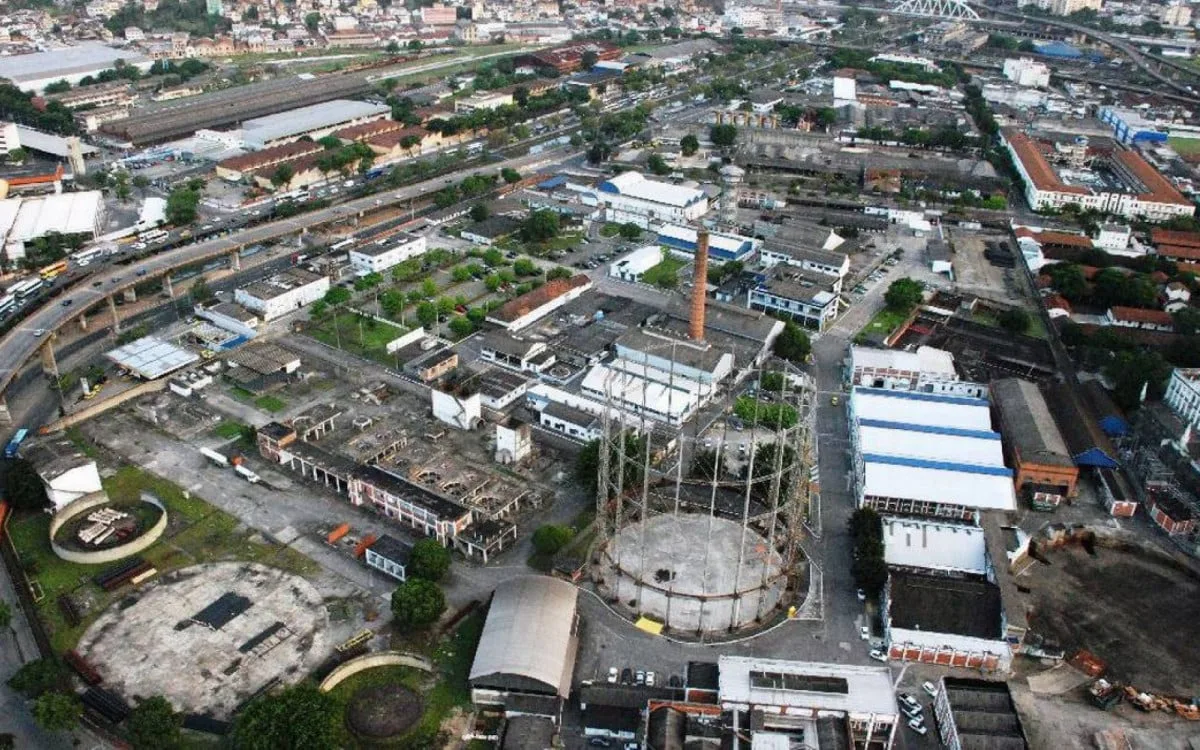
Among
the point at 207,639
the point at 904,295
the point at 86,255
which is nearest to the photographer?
the point at 207,639

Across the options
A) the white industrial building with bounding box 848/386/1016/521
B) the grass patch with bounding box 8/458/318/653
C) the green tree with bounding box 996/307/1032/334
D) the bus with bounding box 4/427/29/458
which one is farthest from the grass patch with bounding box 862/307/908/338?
the bus with bounding box 4/427/29/458

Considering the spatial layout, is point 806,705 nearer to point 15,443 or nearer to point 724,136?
point 15,443

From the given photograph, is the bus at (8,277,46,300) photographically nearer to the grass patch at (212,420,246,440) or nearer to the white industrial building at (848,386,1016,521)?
the grass patch at (212,420,246,440)

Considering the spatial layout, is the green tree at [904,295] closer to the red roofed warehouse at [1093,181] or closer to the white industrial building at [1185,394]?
the white industrial building at [1185,394]

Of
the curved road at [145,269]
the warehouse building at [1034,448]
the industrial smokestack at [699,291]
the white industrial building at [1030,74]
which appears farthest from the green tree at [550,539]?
the white industrial building at [1030,74]

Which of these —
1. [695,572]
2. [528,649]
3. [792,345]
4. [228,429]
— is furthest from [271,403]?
[792,345]

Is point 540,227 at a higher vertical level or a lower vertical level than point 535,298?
higher

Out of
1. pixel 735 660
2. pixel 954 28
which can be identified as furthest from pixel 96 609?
pixel 954 28
